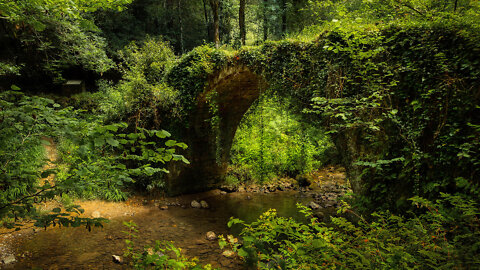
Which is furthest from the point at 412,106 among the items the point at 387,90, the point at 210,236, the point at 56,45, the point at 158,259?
the point at 56,45

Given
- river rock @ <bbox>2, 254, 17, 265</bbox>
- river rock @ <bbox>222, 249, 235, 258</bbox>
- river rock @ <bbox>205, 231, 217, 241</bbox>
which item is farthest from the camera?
river rock @ <bbox>205, 231, 217, 241</bbox>

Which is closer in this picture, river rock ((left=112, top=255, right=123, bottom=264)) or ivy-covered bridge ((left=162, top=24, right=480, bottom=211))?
ivy-covered bridge ((left=162, top=24, right=480, bottom=211))

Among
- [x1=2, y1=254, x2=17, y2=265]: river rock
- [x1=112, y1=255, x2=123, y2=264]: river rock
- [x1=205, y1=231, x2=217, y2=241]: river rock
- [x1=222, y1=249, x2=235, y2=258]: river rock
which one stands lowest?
[x1=205, y1=231, x2=217, y2=241]: river rock

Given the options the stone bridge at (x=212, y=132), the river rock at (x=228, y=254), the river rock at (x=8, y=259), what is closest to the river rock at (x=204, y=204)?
the stone bridge at (x=212, y=132)

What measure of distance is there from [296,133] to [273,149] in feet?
Answer: 5.35

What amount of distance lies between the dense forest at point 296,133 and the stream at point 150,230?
0.34 m

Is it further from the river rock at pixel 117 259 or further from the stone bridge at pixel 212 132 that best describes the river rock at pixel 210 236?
the stone bridge at pixel 212 132

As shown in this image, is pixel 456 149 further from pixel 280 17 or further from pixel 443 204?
pixel 280 17

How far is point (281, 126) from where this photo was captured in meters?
10.9

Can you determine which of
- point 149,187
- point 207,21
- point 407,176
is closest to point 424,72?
point 407,176

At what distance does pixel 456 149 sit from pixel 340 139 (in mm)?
1541

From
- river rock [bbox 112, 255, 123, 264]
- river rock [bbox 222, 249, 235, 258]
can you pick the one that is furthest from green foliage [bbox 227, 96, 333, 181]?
river rock [bbox 112, 255, 123, 264]

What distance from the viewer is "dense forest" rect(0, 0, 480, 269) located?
1789 mm

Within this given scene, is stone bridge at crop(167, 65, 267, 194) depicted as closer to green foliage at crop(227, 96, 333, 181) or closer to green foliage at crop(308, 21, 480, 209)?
green foliage at crop(227, 96, 333, 181)
